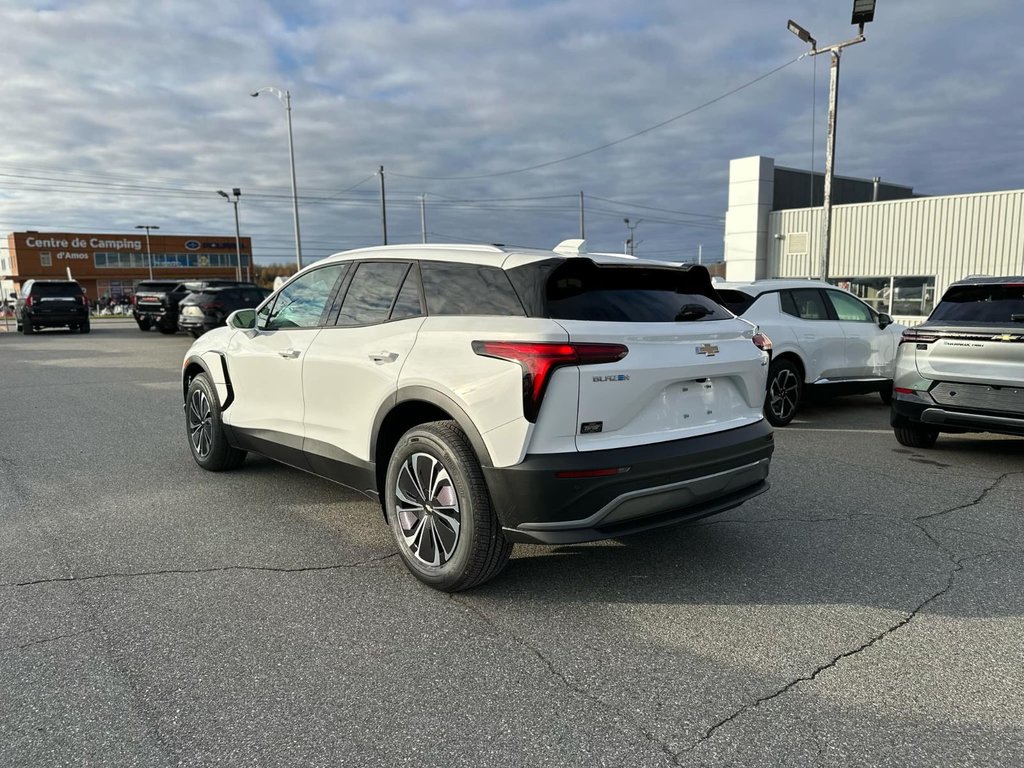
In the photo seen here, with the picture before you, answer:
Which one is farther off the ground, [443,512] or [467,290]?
[467,290]

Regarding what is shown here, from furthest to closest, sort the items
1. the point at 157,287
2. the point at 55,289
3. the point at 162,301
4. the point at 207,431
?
the point at 157,287 < the point at 55,289 < the point at 162,301 < the point at 207,431

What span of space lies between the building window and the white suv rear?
1996 centimetres

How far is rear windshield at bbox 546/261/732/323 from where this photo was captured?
3492 mm

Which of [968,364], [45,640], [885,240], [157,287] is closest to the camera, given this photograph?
[45,640]

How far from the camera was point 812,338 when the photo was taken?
8.56m

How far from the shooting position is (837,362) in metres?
8.85

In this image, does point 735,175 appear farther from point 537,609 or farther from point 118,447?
point 537,609

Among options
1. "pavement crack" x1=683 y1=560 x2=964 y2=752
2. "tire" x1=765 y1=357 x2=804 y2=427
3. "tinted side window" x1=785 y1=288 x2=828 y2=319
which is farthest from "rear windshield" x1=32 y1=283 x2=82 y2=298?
"pavement crack" x1=683 y1=560 x2=964 y2=752

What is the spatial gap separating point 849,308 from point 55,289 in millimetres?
25436

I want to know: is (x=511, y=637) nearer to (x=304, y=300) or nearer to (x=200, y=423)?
(x=304, y=300)

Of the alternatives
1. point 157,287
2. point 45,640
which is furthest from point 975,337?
point 157,287

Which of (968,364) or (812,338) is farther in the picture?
(812,338)

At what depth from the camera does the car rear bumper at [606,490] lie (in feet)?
10.7

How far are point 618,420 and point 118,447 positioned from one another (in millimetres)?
5552
